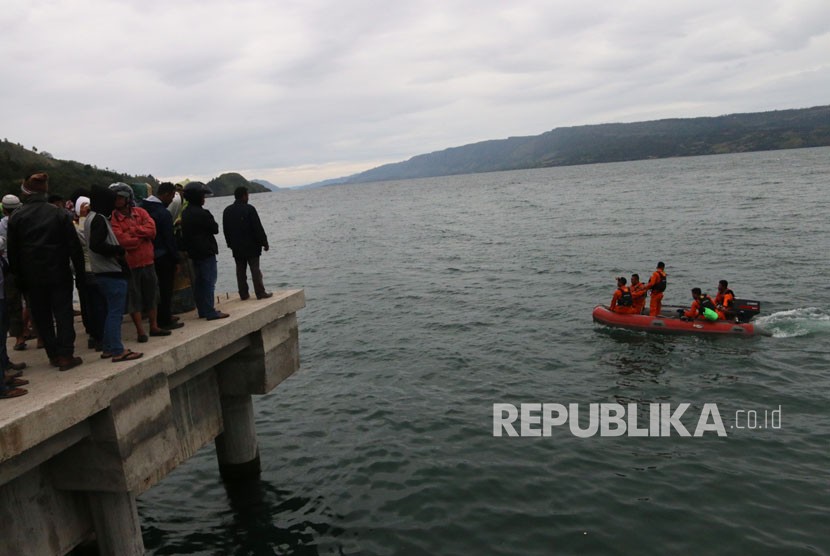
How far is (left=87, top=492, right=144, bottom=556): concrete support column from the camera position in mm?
6305

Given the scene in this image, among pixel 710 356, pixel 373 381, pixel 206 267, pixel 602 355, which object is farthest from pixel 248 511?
pixel 710 356

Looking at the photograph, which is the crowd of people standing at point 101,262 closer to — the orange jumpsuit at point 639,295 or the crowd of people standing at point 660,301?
the crowd of people standing at point 660,301

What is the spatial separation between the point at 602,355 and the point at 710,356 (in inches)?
120

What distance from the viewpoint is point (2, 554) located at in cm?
542

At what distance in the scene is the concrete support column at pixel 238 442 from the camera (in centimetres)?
932

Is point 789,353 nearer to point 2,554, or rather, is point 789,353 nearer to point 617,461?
point 617,461

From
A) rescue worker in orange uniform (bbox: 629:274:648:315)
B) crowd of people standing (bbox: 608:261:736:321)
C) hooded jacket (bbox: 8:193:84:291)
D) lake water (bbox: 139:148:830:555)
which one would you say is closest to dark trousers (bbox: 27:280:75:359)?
hooded jacket (bbox: 8:193:84:291)

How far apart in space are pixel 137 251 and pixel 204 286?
1.31m

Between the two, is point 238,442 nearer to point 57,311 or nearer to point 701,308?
point 57,311

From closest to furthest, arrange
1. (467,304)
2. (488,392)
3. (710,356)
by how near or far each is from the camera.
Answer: (488,392) < (710,356) < (467,304)

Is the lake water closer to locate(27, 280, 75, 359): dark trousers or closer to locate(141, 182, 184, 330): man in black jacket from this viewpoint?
locate(141, 182, 184, 330): man in black jacket

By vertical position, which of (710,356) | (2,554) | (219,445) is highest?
(2,554)

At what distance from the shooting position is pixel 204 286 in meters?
8.39

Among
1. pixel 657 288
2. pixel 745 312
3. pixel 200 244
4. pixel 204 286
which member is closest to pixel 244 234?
pixel 200 244
